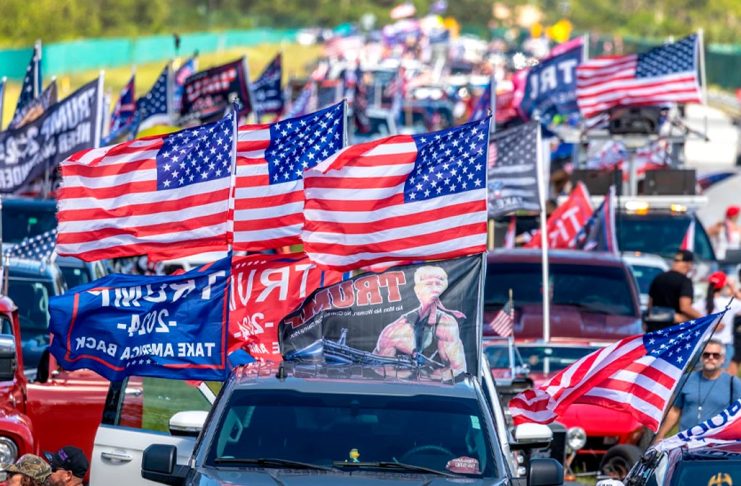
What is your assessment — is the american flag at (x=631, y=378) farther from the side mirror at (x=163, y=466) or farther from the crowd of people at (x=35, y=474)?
the side mirror at (x=163, y=466)

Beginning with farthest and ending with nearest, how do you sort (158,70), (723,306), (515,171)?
(158,70)
(515,171)
(723,306)

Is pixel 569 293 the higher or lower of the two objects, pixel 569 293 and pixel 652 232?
the lower

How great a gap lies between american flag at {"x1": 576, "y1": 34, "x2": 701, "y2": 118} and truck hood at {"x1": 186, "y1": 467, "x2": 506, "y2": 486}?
17052 millimetres

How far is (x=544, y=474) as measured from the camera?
Answer: 862cm

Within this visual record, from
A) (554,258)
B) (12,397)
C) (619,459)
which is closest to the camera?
(12,397)

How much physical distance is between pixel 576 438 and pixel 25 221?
24.4 ft

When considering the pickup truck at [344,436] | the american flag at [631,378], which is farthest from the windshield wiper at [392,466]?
the american flag at [631,378]

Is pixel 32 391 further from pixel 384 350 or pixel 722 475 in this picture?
pixel 722 475

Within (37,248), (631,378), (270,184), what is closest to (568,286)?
(37,248)

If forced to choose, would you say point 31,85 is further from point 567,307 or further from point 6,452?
point 6,452

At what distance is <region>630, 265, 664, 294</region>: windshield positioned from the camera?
1978 centimetres

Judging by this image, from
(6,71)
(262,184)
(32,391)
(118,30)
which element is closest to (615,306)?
(262,184)

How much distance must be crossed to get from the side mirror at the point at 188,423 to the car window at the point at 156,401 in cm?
118

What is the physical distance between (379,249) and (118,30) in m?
79.4
